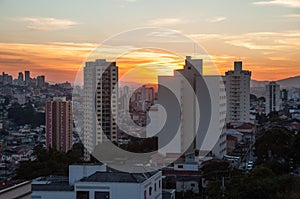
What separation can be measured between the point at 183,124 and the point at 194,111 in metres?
0.33

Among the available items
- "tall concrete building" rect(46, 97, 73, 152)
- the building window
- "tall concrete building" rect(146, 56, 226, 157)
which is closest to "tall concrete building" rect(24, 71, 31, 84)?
"tall concrete building" rect(46, 97, 73, 152)

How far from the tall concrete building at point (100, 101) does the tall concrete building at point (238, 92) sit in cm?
582

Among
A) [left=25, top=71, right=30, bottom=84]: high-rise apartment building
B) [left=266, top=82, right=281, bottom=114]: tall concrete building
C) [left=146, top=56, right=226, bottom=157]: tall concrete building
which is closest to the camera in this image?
[left=146, top=56, right=226, bottom=157]: tall concrete building

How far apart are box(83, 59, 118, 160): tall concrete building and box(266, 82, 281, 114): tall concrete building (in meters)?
12.6

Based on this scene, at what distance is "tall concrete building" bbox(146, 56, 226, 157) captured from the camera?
396 inches

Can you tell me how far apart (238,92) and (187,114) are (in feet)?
24.1

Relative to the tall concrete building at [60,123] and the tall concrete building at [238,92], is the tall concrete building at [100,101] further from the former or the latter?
the tall concrete building at [238,92]

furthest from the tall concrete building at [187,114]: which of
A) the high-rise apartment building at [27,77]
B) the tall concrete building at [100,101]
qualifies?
the high-rise apartment building at [27,77]

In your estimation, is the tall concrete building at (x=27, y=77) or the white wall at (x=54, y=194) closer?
the white wall at (x=54, y=194)

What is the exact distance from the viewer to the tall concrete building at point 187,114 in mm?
10047

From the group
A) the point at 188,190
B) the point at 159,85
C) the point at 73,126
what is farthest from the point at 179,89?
the point at 73,126

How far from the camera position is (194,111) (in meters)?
10.1

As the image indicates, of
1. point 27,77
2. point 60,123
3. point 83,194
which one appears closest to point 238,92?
point 60,123

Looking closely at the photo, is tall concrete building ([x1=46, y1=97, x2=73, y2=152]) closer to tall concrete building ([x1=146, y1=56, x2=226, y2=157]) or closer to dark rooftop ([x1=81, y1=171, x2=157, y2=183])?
tall concrete building ([x1=146, y1=56, x2=226, y2=157])
